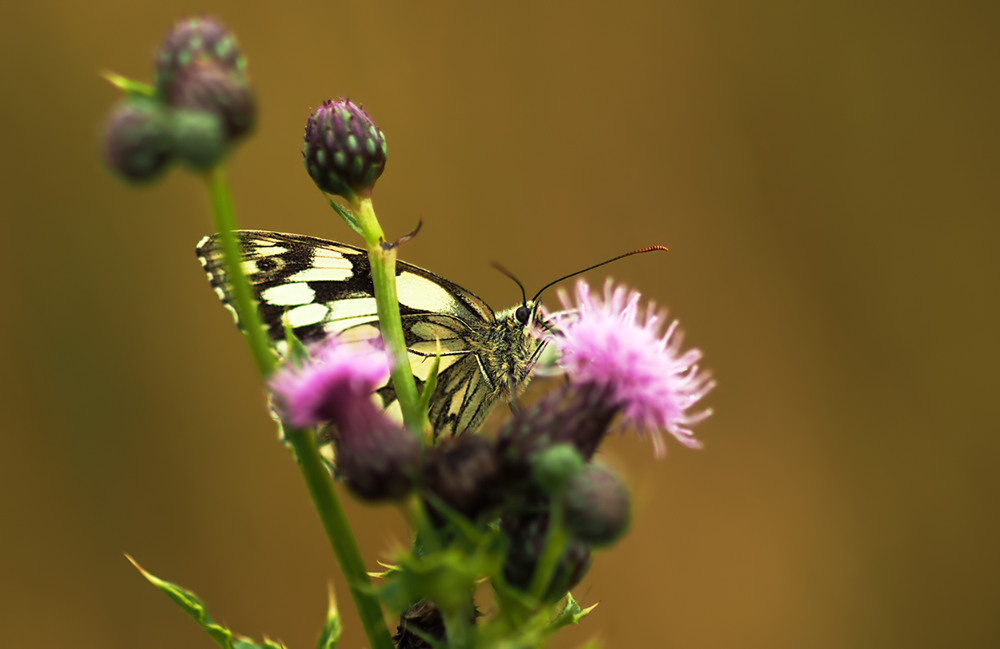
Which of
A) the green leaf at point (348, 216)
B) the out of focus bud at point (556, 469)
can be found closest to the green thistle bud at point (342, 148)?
the green leaf at point (348, 216)

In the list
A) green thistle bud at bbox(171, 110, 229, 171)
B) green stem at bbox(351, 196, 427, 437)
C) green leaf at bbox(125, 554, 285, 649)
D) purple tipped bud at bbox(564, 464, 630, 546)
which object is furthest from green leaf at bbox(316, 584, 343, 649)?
green thistle bud at bbox(171, 110, 229, 171)

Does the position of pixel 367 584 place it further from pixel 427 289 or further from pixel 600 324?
pixel 427 289

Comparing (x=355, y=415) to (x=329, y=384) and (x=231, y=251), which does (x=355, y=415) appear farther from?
(x=231, y=251)

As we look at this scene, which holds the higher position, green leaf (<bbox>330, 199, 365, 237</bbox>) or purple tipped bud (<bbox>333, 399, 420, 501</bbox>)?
green leaf (<bbox>330, 199, 365, 237</bbox>)

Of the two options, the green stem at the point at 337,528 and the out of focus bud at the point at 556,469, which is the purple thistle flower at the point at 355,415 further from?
the out of focus bud at the point at 556,469

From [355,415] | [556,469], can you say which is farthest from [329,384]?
[556,469]

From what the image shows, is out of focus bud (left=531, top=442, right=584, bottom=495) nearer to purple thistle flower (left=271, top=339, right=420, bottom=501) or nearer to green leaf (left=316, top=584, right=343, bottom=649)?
purple thistle flower (left=271, top=339, right=420, bottom=501)
